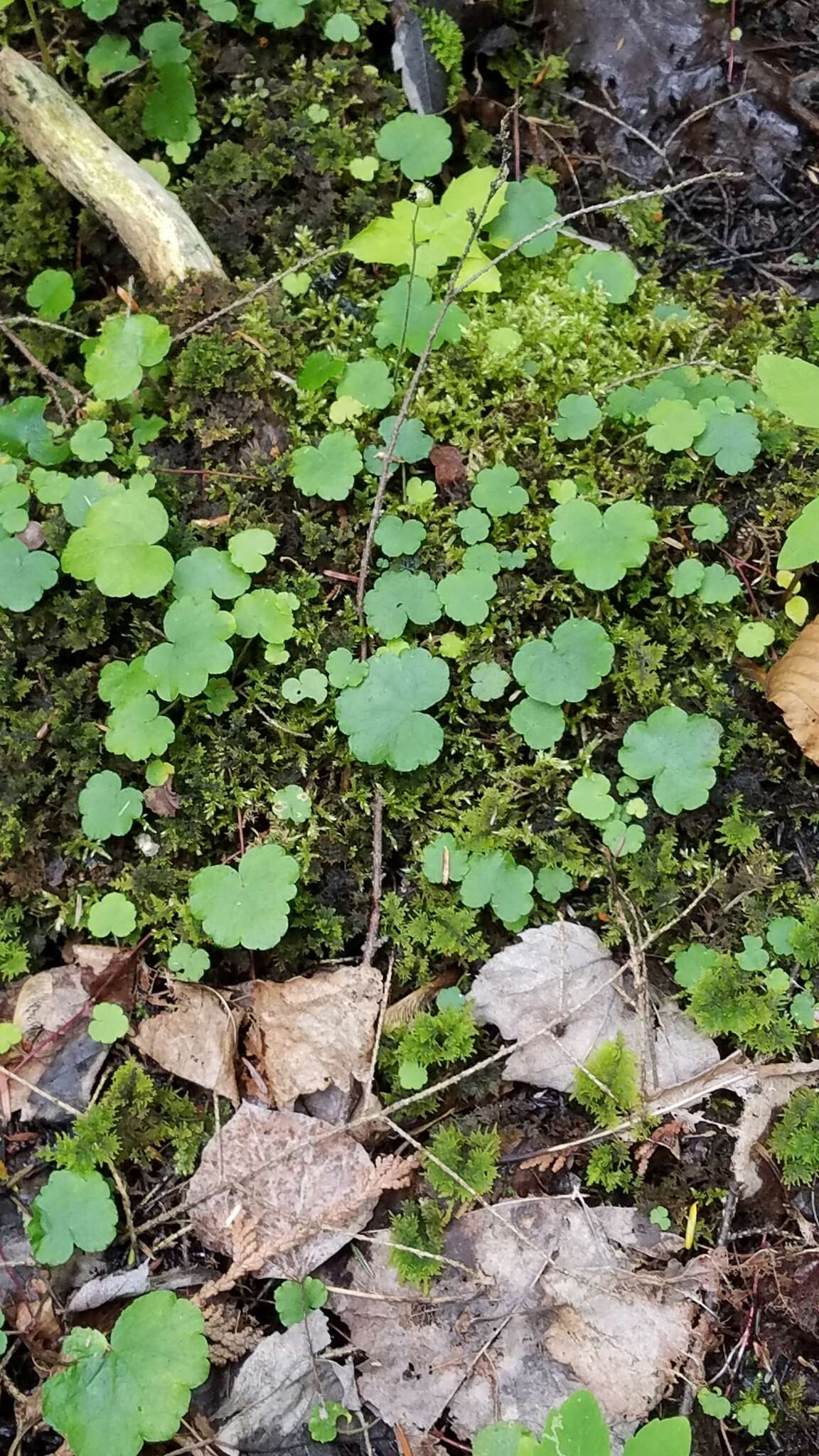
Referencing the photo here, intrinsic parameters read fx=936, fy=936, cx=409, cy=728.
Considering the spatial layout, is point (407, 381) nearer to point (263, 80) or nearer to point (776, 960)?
point (263, 80)

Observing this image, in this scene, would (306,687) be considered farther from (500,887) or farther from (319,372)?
(319,372)

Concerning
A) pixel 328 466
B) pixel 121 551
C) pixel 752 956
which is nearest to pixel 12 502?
pixel 121 551

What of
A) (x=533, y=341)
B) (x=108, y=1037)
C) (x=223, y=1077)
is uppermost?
(x=533, y=341)

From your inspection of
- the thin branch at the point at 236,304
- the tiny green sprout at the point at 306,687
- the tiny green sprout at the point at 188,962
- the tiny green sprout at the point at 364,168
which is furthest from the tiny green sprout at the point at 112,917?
the tiny green sprout at the point at 364,168

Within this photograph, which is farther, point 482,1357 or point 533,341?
point 533,341

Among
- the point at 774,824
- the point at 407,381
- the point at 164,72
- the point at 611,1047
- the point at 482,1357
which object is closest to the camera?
the point at 482,1357

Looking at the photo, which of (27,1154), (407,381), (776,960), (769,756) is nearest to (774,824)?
(769,756)

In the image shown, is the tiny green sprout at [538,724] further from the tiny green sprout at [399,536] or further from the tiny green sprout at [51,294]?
the tiny green sprout at [51,294]

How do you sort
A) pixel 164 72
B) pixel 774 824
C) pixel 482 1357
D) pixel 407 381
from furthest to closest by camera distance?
1. pixel 164 72
2. pixel 407 381
3. pixel 774 824
4. pixel 482 1357
